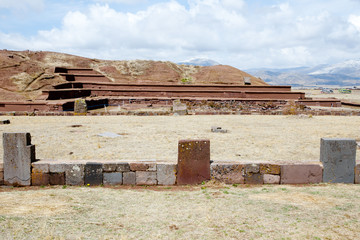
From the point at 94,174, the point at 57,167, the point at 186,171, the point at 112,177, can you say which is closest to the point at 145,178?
the point at 112,177

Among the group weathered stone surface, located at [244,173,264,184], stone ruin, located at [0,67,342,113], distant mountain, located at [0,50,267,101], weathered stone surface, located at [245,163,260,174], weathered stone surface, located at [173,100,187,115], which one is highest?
distant mountain, located at [0,50,267,101]

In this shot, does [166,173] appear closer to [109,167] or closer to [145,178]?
[145,178]

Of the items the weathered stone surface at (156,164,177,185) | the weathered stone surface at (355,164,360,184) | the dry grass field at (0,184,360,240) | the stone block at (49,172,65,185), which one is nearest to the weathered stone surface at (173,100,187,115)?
the weathered stone surface at (156,164,177,185)

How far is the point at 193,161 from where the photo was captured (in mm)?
6320

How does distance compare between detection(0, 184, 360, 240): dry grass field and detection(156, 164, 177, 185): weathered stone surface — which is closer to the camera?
detection(0, 184, 360, 240): dry grass field

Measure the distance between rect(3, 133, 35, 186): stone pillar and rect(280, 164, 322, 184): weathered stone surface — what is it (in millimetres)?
5349

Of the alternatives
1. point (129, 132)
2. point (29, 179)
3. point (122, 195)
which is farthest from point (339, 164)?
point (129, 132)

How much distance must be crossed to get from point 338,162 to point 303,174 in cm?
77

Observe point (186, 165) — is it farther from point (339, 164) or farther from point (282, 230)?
point (339, 164)

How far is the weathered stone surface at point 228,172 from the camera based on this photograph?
639 centimetres

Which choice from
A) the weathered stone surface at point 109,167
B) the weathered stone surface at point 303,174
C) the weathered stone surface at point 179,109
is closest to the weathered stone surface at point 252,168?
the weathered stone surface at point 303,174

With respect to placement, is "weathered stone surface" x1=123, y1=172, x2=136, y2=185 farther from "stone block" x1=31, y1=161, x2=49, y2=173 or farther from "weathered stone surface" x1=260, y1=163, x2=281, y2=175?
"weathered stone surface" x1=260, y1=163, x2=281, y2=175

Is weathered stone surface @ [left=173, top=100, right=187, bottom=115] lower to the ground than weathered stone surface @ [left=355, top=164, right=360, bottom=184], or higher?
higher

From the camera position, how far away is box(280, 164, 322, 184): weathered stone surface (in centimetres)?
636
